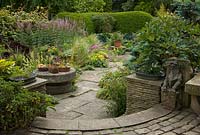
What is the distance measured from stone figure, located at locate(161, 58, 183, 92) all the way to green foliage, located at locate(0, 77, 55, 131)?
1.53m

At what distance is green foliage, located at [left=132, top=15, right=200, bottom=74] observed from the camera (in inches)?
165

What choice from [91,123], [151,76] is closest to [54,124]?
[91,123]

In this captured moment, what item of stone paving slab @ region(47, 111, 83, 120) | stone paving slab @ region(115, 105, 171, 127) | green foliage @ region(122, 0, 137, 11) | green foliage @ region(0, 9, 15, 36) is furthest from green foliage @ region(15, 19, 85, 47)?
green foliage @ region(122, 0, 137, 11)

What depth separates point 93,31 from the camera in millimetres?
12852

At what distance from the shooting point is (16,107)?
3105mm

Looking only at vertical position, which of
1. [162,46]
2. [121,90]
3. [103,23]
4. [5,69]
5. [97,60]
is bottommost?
[97,60]

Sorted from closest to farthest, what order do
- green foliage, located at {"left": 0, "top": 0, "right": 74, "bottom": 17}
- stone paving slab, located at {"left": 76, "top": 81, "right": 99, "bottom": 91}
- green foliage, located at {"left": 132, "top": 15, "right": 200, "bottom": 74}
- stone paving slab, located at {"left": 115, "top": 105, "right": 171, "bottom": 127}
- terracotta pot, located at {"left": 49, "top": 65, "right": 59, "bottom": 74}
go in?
stone paving slab, located at {"left": 115, "top": 105, "right": 171, "bottom": 127}
green foliage, located at {"left": 132, "top": 15, "right": 200, "bottom": 74}
terracotta pot, located at {"left": 49, "top": 65, "right": 59, "bottom": 74}
stone paving slab, located at {"left": 76, "top": 81, "right": 99, "bottom": 91}
green foliage, located at {"left": 0, "top": 0, "right": 74, "bottom": 17}

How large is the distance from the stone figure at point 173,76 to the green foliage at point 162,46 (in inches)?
11.8

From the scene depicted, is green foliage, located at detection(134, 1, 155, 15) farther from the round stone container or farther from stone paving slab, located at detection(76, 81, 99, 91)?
the round stone container

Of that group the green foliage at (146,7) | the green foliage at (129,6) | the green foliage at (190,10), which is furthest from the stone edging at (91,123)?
the green foliage at (129,6)

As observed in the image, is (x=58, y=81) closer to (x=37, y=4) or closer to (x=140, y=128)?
(x=140, y=128)

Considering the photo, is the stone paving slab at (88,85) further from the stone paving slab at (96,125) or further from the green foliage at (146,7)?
the green foliage at (146,7)

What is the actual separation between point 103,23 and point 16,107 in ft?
32.9

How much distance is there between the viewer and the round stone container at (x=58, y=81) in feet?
18.2
